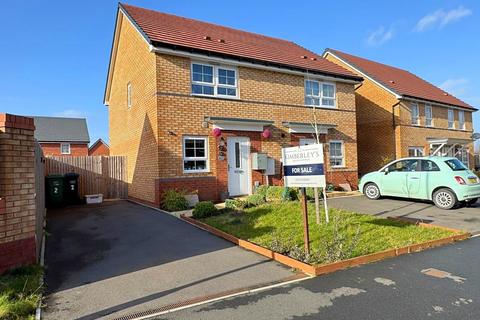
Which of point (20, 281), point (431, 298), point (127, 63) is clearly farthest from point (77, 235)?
point (127, 63)

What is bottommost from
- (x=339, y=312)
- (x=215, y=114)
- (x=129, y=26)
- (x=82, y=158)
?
(x=339, y=312)

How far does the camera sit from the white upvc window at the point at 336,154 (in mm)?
17031

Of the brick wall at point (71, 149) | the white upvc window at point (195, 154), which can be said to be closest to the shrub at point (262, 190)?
the white upvc window at point (195, 154)

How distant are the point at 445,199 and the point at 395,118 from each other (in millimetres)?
11602

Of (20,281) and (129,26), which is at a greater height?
(129,26)

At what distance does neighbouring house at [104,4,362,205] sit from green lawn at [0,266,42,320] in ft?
22.3

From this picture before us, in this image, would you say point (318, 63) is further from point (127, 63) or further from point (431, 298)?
point (431, 298)

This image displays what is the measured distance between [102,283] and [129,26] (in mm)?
13324

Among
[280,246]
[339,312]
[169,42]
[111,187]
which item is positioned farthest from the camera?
[111,187]

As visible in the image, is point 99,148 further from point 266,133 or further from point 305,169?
point 305,169

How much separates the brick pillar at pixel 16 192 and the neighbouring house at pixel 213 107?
640 cm

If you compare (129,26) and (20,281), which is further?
(129,26)

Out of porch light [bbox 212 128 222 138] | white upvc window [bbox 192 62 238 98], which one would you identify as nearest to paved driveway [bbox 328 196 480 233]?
porch light [bbox 212 128 222 138]

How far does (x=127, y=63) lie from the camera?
1584cm
